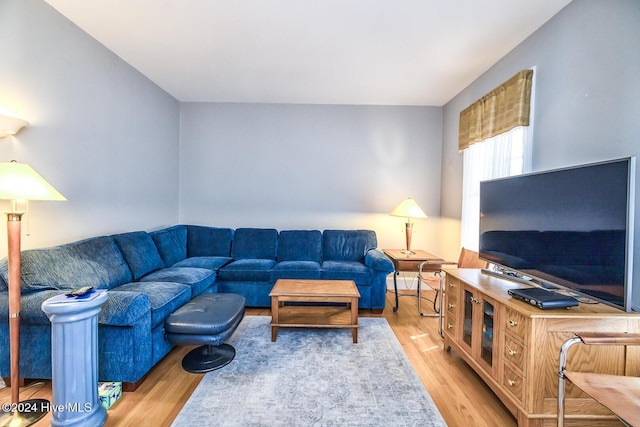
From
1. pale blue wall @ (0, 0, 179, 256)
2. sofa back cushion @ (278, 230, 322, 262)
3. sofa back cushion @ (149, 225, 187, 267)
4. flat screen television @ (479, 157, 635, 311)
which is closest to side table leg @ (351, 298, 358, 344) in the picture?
flat screen television @ (479, 157, 635, 311)

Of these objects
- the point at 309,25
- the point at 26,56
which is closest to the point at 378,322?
the point at 309,25

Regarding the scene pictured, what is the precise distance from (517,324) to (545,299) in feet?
0.66

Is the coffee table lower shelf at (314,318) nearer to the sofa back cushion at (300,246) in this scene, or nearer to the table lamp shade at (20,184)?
the sofa back cushion at (300,246)

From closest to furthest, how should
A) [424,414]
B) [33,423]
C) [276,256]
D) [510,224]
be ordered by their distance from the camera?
[33,423]
[424,414]
[510,224]
[276,256]

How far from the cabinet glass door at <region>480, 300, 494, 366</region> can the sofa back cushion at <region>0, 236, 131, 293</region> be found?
2852 mm

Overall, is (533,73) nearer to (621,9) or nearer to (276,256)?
(621,9)

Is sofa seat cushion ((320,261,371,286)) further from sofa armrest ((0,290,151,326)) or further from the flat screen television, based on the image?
sofa armrest ((0,290,151,326))

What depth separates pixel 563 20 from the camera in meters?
1.97

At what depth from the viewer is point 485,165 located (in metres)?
2.88

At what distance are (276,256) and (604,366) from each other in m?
3.13

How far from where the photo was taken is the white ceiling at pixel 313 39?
204 centimetres

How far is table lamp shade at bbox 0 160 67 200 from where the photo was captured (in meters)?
1.45

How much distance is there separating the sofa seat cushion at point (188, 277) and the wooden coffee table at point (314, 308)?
75cm

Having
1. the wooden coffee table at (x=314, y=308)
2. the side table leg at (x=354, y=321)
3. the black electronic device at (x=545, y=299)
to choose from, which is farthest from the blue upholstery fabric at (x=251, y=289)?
the black electronic device at (x=545, y=299)
